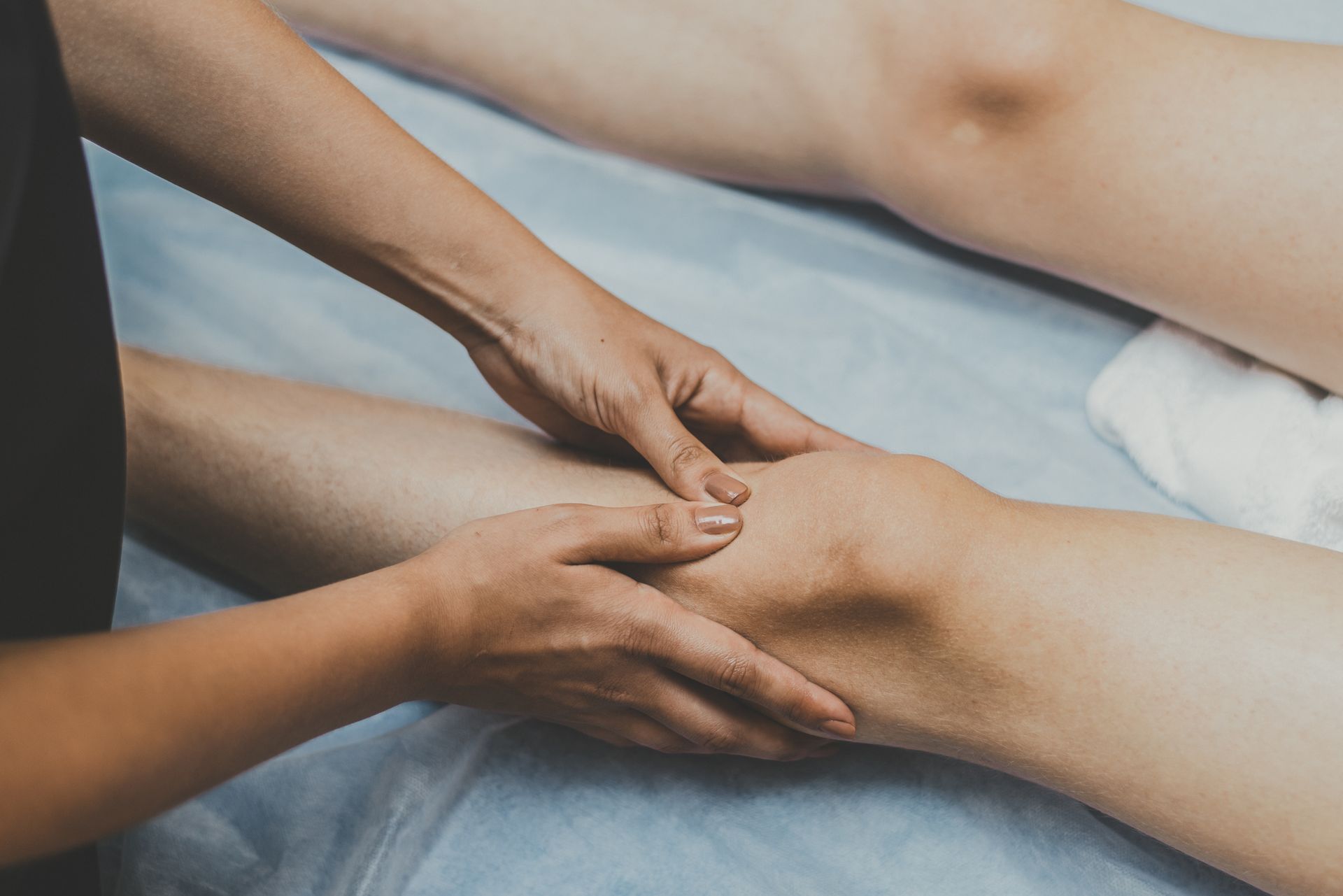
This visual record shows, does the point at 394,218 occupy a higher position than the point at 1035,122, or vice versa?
the point at 1035,122

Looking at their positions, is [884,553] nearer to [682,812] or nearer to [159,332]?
[682,812]

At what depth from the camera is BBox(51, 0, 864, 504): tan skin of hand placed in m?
0.73

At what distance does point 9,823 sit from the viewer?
419mm

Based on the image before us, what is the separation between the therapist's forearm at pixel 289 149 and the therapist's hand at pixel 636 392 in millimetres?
30

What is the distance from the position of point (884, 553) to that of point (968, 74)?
417mm

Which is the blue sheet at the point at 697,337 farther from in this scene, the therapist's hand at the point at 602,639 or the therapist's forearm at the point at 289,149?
the therapist's forearm at the point at 289,149

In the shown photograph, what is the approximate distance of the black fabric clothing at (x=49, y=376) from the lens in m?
0.50

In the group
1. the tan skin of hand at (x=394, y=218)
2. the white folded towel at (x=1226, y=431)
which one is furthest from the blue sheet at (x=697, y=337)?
the tan skin of hand at (x=394, y=218)

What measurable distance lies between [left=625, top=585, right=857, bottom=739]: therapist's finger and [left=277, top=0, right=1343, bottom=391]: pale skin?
0.46 m

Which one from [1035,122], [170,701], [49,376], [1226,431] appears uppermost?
[1035,122]

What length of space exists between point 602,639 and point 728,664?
0.31 ft

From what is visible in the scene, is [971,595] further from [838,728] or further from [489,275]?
[489,275]

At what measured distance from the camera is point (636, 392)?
797 mm

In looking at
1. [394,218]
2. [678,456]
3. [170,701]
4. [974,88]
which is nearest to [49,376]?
[170,701]
